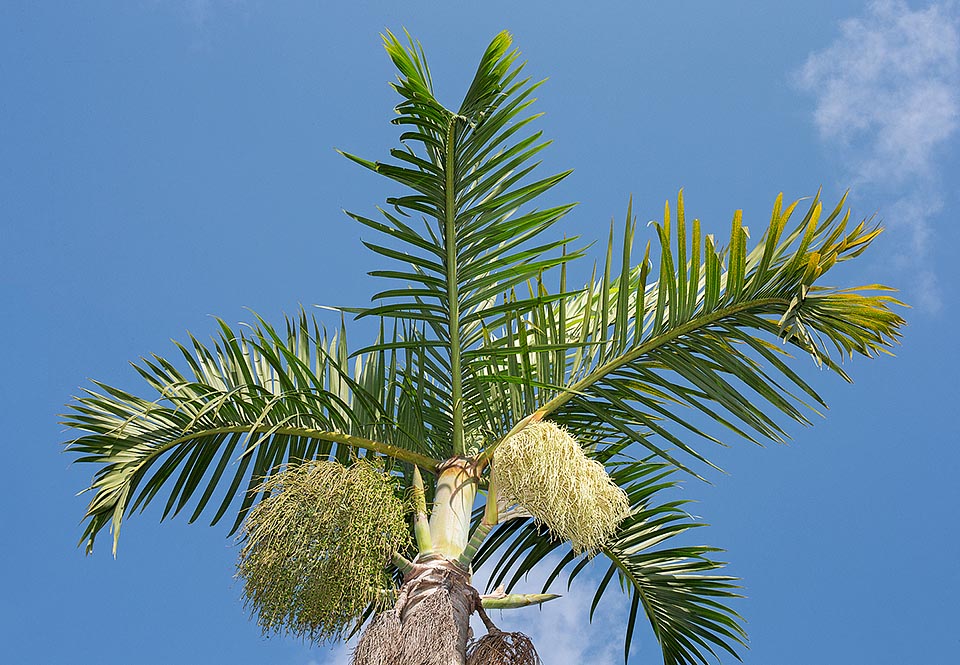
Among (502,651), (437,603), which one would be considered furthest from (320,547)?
(502,651)

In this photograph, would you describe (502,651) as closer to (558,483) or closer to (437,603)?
(437,603)

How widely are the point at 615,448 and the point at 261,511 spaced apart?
5.87ft

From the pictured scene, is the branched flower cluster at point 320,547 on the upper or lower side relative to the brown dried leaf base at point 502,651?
upper

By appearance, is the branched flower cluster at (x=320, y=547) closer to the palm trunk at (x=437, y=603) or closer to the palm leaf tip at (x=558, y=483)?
the palm trunk at (x=437, y=603)

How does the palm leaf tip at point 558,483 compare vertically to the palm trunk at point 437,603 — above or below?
above

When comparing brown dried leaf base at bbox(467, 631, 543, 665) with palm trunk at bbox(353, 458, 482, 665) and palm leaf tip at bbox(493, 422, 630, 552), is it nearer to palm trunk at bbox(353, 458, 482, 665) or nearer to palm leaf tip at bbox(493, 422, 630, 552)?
palm trunk at bbox(353, 458, 482, 665)

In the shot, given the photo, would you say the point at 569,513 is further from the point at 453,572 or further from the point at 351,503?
the point at 351,503

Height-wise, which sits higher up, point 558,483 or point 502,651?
point 558,483

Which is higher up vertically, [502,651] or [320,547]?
[320,547]

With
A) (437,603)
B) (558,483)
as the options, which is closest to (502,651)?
(437,603)

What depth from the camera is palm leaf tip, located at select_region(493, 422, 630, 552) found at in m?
3.65

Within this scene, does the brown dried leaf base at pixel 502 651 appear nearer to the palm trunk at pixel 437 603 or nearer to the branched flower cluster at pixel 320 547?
the palm trunk at pixel 437 603

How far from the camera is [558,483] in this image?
364 cm

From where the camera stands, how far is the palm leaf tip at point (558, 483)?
144 inches
